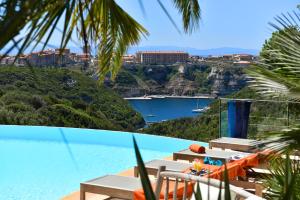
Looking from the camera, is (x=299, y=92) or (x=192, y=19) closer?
(x=299, y=92)

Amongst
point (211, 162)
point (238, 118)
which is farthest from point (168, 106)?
point (211, 162)

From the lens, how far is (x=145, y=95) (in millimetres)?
26656

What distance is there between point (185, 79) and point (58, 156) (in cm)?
1584

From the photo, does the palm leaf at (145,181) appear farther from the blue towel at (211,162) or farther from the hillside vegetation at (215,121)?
the hillside vegetation at (215,121)

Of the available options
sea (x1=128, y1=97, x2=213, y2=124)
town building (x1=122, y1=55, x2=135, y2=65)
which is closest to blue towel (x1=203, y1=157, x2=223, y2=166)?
town building (x1=122, y1=55, x2=135, y2=65)

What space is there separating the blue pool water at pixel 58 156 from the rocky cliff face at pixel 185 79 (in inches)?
372

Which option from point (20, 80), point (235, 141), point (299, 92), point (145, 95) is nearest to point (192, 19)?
point (299, 92)

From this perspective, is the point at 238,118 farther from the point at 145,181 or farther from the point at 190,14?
the point at 145,181

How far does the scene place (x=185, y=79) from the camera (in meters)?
27.6

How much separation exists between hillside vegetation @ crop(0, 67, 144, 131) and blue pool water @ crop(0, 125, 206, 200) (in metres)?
2.06

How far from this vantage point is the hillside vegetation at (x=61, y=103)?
A: 17547mm

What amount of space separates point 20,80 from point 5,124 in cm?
384

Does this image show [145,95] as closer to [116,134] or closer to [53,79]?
[53,79]

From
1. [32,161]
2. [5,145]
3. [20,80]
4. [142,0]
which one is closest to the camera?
[142,0]
